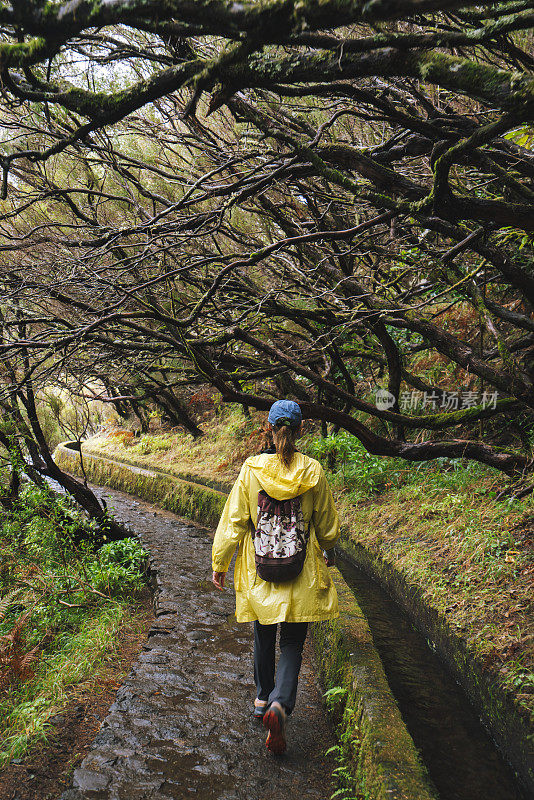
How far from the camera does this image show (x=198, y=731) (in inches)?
138

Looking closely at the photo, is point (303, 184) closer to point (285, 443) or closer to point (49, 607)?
point (285, 443)

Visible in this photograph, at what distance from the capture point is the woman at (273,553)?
10.4 ft

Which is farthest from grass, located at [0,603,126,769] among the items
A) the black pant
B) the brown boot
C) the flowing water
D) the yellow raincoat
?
the flowing water

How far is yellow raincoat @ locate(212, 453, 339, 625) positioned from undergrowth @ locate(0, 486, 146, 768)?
193 centimetres

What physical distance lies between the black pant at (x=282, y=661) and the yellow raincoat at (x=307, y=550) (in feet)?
0.43

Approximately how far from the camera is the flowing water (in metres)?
3.02

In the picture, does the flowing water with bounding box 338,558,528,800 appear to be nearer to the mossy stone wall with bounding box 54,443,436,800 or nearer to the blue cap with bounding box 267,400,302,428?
the mossy stone wall with bounding box 54,443,436,800

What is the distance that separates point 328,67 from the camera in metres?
2.04

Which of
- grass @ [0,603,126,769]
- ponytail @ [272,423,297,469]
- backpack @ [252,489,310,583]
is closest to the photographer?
backpack @ [252,489,310,583]

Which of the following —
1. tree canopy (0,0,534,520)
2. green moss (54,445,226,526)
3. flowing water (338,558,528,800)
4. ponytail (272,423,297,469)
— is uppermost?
tree canopy (0,0,534,520)

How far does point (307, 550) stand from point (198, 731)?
1.50 metres

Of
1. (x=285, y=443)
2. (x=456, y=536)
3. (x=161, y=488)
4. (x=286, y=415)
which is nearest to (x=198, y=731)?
(x=285, y=443)

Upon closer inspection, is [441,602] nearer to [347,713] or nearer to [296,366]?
[347,713]

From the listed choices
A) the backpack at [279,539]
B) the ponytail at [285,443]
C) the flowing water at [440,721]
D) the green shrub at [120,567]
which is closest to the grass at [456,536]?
the flowing water at [440,721]
